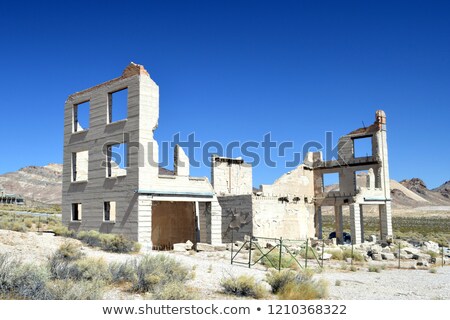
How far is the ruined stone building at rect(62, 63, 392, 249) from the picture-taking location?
76.2 feet

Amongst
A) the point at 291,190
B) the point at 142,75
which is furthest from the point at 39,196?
the point at 142,75

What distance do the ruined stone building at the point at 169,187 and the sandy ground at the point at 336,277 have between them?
4316 millimetres

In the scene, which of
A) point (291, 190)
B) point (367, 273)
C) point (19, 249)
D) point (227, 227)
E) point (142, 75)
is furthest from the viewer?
point (291, 190)

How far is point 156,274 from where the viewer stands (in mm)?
12141

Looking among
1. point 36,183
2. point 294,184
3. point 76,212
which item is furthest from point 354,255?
point 36,183

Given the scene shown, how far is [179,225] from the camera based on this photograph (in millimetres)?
28281

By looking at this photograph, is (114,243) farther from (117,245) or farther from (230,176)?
(230,176)

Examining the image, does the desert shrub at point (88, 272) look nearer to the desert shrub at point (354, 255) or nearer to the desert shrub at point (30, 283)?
the desert shrub at point (30, 283)

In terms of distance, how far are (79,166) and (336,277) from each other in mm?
17819

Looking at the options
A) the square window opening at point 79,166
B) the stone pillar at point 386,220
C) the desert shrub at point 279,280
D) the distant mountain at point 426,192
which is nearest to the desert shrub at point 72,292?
the desert shrub at point 279,280
